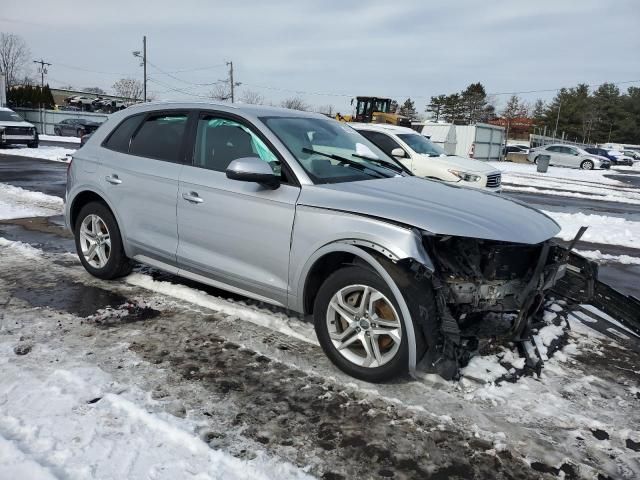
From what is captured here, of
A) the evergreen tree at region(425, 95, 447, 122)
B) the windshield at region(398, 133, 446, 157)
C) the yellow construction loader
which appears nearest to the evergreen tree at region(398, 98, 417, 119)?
the evergreen tree at region(425, 95, 447, 122)

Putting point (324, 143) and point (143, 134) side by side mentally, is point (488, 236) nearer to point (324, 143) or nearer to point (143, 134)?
point (324, 143)

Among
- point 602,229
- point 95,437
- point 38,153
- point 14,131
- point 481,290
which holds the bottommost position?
point 95,437

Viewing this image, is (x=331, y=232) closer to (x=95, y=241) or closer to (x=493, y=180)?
(x=95, y=241)

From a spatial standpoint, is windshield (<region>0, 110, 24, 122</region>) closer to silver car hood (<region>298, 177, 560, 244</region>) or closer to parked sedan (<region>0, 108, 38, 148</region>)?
parked sedan (<region>0, 108, 38, 148</region>)

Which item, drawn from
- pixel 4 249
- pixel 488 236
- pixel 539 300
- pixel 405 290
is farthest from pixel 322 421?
pixel 4 249

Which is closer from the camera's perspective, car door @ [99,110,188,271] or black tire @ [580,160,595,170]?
car door @ [99,110,188,271]

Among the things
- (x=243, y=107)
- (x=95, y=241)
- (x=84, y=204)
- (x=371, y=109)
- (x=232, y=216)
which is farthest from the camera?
(x=371, y=109)

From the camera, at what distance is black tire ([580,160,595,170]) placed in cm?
3572

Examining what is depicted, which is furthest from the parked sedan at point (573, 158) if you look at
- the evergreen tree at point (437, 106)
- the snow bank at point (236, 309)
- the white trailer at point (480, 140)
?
the evergreen tree at point (437, 106)

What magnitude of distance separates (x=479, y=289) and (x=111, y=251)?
3.48m

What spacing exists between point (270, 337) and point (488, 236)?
5.99 ft

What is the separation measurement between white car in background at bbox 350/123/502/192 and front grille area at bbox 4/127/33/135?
54.6ft

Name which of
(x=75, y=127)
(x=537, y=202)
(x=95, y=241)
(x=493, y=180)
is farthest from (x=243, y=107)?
(x=75, y=127)

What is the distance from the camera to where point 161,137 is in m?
4.75
